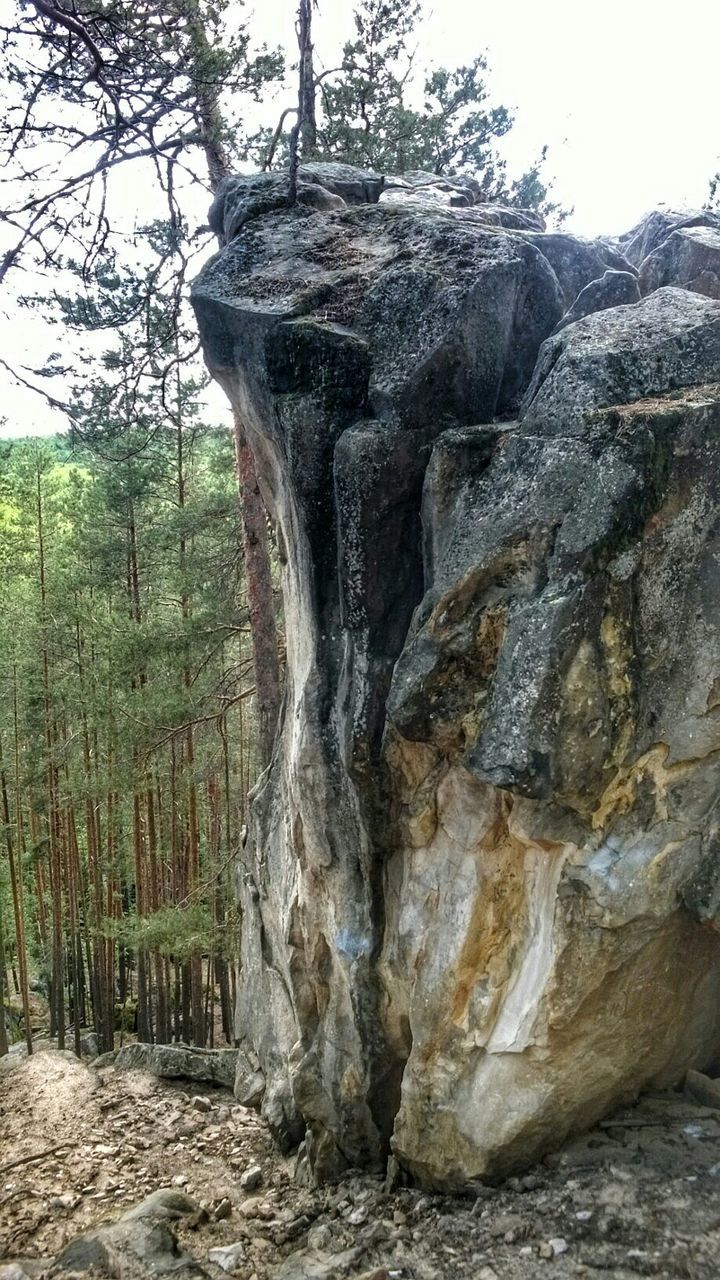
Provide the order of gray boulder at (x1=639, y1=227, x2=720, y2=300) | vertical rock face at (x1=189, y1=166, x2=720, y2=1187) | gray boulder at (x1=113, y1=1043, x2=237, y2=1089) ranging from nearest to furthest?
1. vertical rock face at (x1=189, y1=166, x2=720, y2=1187)
2. gray boulder at (x1=639, y1=227, x2=720, y2=300)
3. gray boulder at (x1=113, y1=1043, x2=237, y2=1089)

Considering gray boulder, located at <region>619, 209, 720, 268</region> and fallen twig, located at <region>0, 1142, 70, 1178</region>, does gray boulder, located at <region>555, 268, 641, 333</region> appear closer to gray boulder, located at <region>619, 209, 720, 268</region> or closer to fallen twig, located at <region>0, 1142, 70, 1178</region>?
gray boulder, located at <region>619, 209, 720, 268</region>

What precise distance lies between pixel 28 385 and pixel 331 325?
292cm

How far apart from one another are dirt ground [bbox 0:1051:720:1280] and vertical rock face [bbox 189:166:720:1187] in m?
0.30

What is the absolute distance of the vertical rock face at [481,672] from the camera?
5.30m

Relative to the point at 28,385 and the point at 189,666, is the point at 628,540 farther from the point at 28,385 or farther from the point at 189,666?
the point at 189,666

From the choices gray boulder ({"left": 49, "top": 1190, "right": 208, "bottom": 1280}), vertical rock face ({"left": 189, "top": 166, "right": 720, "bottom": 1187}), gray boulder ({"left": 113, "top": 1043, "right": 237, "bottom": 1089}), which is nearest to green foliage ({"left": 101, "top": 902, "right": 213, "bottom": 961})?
gray boulder ({"left": 113, "top": 1043, "right": 237, "bottom": 1089})

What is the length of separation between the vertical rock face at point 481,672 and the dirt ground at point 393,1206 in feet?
0.97

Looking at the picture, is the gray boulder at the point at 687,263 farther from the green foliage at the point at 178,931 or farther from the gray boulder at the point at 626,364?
the green foliage at the point at 178,931

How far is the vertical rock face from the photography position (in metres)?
5.30

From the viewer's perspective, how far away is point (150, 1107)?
968 cm

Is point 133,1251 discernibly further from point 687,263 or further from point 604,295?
point 687,263

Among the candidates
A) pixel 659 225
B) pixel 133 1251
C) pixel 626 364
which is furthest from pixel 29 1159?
pixel 659 225

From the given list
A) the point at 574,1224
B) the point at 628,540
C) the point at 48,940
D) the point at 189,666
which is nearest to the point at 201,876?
the point at 189,666

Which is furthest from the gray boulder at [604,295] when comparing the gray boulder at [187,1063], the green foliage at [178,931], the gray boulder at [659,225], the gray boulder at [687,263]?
the green foliage at [178,931]
